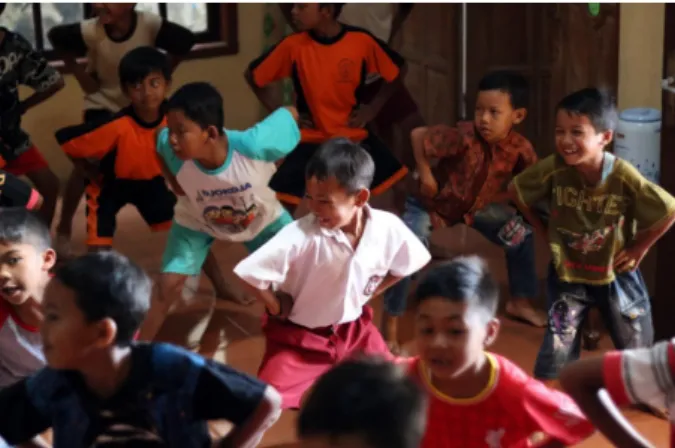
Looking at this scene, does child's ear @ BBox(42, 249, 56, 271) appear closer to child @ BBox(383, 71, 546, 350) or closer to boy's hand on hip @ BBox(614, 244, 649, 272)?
child @ BBox(383, 71, 546, 350)

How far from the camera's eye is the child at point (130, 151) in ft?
13.8

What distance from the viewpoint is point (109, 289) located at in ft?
7.07

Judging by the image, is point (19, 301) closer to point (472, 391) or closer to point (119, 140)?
point (472, 391)

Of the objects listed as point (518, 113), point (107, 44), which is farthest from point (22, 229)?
point (107, 44)

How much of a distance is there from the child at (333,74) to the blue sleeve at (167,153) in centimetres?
63

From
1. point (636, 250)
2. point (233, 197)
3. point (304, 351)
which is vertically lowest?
point (304, 351)

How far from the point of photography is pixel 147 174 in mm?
4324

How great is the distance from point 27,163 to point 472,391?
9.30 feet

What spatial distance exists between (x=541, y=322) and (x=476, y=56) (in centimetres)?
160

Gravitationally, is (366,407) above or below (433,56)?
below

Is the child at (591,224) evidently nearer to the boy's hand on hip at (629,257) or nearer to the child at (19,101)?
the boy's hand on hip at (629,257)

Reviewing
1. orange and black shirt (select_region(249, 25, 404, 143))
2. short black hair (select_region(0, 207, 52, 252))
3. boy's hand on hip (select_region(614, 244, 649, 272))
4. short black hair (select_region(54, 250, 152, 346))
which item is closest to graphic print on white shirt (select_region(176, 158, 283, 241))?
orange and black shirt (select_region(249, 25, 404, 143))

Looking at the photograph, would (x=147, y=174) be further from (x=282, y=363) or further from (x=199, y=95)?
(x=282, y=363)

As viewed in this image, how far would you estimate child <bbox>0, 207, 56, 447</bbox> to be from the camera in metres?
2.76
